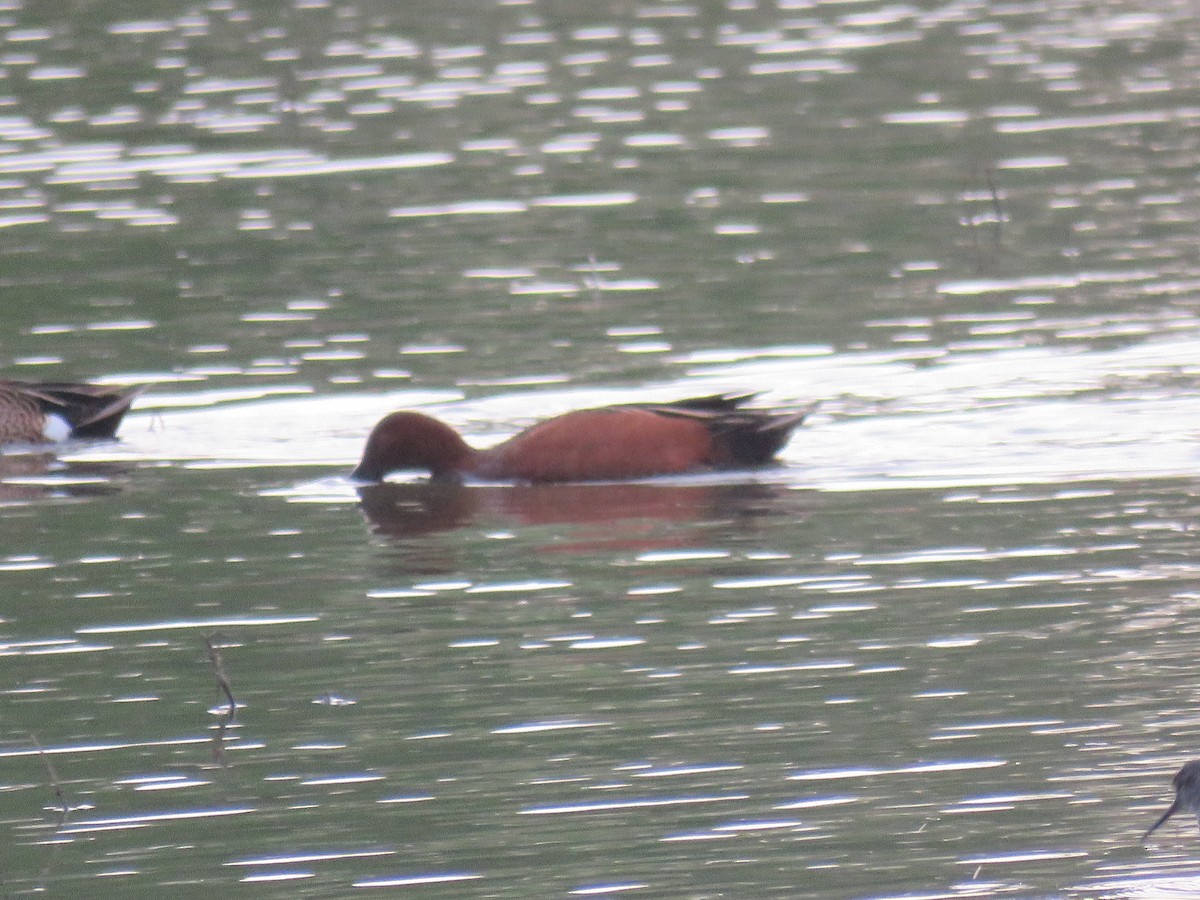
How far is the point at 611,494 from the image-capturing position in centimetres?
1236

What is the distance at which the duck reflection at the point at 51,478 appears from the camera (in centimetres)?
1282

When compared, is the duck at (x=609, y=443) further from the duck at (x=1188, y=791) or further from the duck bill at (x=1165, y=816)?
the duck at (x=1188, y=791)

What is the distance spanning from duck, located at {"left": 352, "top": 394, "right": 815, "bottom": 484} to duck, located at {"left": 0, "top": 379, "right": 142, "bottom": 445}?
68.7 inches

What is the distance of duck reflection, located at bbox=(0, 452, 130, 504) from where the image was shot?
12820 mm

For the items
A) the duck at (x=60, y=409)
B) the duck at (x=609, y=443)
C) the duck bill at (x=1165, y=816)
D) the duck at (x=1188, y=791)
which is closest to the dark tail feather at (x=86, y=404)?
the duck at (x=60, y=409)

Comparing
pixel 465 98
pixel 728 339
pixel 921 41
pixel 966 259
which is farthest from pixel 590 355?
pixel 921 41

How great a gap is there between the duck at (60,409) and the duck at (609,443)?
1746mm

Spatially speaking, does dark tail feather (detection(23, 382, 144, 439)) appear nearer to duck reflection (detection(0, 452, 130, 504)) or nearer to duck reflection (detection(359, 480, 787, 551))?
duck reflection (detection(0, 452, 130, 504))

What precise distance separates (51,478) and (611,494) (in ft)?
9.48

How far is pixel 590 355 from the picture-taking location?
1505 centimetres

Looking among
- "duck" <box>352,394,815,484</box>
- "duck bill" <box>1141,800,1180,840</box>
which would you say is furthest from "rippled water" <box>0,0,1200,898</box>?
"duck" <box>352,394,815,484</box>

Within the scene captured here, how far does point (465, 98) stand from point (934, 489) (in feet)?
44.2

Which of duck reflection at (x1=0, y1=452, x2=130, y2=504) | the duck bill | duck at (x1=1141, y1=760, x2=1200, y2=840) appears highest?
duck at (x1=1141, y1=760, x2=1200, y2=840)

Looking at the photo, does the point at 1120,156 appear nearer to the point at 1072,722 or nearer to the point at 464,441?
the point at 464,441
